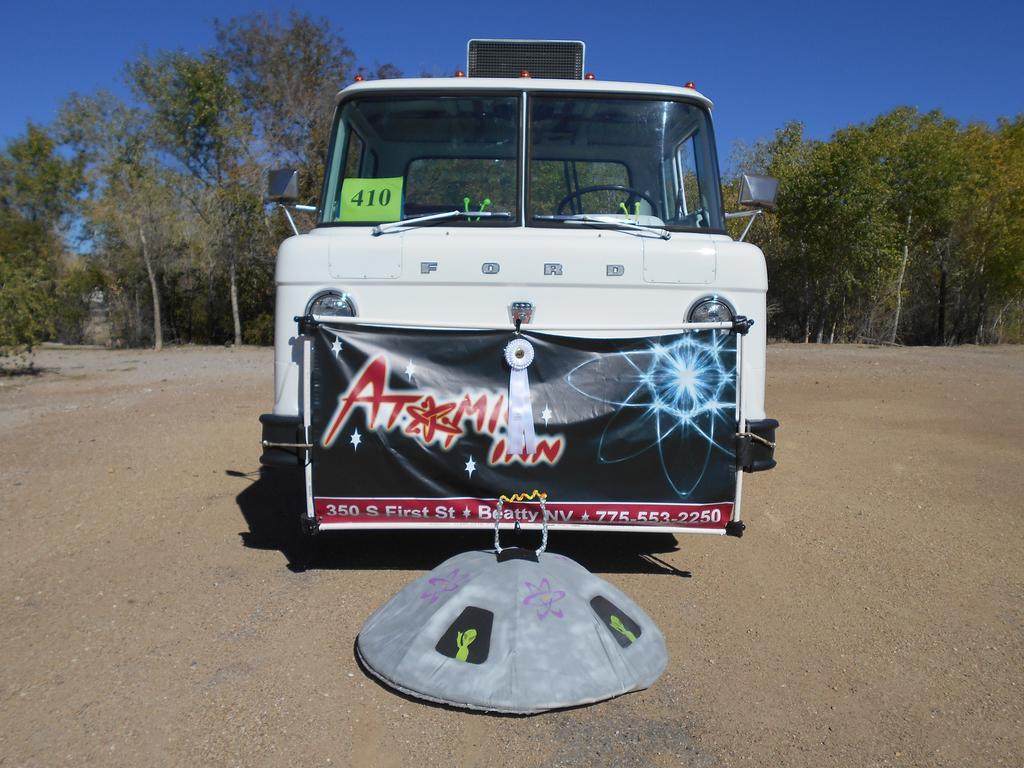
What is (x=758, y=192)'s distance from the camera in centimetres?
509

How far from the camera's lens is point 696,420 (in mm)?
4148

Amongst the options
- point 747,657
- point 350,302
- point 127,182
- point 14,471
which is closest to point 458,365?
point 350,302

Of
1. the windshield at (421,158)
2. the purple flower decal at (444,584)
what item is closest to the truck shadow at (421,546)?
the purple flower decal at (444,584)

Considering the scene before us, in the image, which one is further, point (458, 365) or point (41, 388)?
point (41, 388)

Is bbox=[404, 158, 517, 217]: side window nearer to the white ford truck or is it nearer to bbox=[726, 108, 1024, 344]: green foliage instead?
the white ford truck

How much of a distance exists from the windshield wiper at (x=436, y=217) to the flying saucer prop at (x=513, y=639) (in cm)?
182

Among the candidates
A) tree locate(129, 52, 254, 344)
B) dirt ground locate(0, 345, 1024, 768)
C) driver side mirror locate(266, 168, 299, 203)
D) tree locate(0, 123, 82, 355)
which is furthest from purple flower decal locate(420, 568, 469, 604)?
tree locate(0, 123, 82, 355)

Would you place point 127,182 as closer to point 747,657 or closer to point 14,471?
point 14,471

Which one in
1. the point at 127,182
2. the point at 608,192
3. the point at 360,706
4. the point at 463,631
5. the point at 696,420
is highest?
the point at 127,182

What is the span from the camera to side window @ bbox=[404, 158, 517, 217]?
4879 mm

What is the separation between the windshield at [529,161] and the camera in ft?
16.0

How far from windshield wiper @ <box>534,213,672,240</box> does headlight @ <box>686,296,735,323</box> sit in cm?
48

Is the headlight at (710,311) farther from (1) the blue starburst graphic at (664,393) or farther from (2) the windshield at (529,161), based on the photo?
(2) the windshield at (529,161)

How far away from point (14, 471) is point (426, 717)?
5.69 metres
